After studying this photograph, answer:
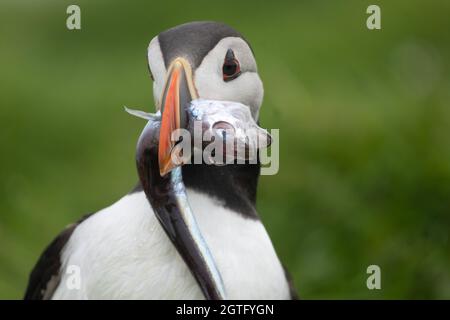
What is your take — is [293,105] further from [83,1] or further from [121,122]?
[83,1]

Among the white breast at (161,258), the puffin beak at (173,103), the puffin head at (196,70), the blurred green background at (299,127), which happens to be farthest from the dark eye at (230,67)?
the blurred green background at (299,127)

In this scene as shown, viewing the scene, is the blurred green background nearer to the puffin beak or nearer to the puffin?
the puffin

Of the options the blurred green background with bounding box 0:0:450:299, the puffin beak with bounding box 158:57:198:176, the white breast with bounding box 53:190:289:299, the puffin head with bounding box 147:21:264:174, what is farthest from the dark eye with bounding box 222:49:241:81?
the blurred green background with bounding box 0:0:450:299

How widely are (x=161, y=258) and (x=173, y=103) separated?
0.37m

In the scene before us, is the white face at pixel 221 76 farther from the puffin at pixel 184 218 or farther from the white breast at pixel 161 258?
the white breast at pixel 161 258

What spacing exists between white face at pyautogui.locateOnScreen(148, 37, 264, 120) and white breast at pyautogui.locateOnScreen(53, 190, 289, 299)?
24cm

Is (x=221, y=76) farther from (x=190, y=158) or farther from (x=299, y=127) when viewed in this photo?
(x=299, y=127)

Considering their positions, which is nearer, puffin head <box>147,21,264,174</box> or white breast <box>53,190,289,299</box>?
puffin head <box>147,21,264,174</box>

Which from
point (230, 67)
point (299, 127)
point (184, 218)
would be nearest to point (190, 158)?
point (184, 218)

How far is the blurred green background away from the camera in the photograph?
425 centimetres

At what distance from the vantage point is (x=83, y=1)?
7.67 metres

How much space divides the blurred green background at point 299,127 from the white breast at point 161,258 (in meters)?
1.56

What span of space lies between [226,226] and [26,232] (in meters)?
2.51
